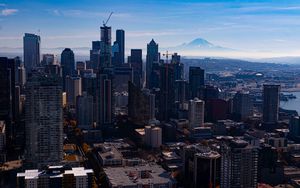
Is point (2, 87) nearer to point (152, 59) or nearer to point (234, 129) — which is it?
point (234, 129)

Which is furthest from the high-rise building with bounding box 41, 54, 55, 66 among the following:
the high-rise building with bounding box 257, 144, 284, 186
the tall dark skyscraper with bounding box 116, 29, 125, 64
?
the high-rise building with bounding box 257, 144, 284, 186

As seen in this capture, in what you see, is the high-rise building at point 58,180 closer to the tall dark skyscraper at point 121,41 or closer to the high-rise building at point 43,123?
the high-rise building at point 43,123

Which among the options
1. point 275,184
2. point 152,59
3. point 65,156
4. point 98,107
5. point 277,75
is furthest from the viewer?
point 277,75

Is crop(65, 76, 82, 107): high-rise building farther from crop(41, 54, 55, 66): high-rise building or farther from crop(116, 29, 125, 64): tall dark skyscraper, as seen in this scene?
crop(116, 29, 125, 64): tall dark skyscraper

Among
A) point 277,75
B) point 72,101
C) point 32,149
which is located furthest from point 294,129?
point 277,75

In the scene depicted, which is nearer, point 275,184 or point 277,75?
point 275,184
